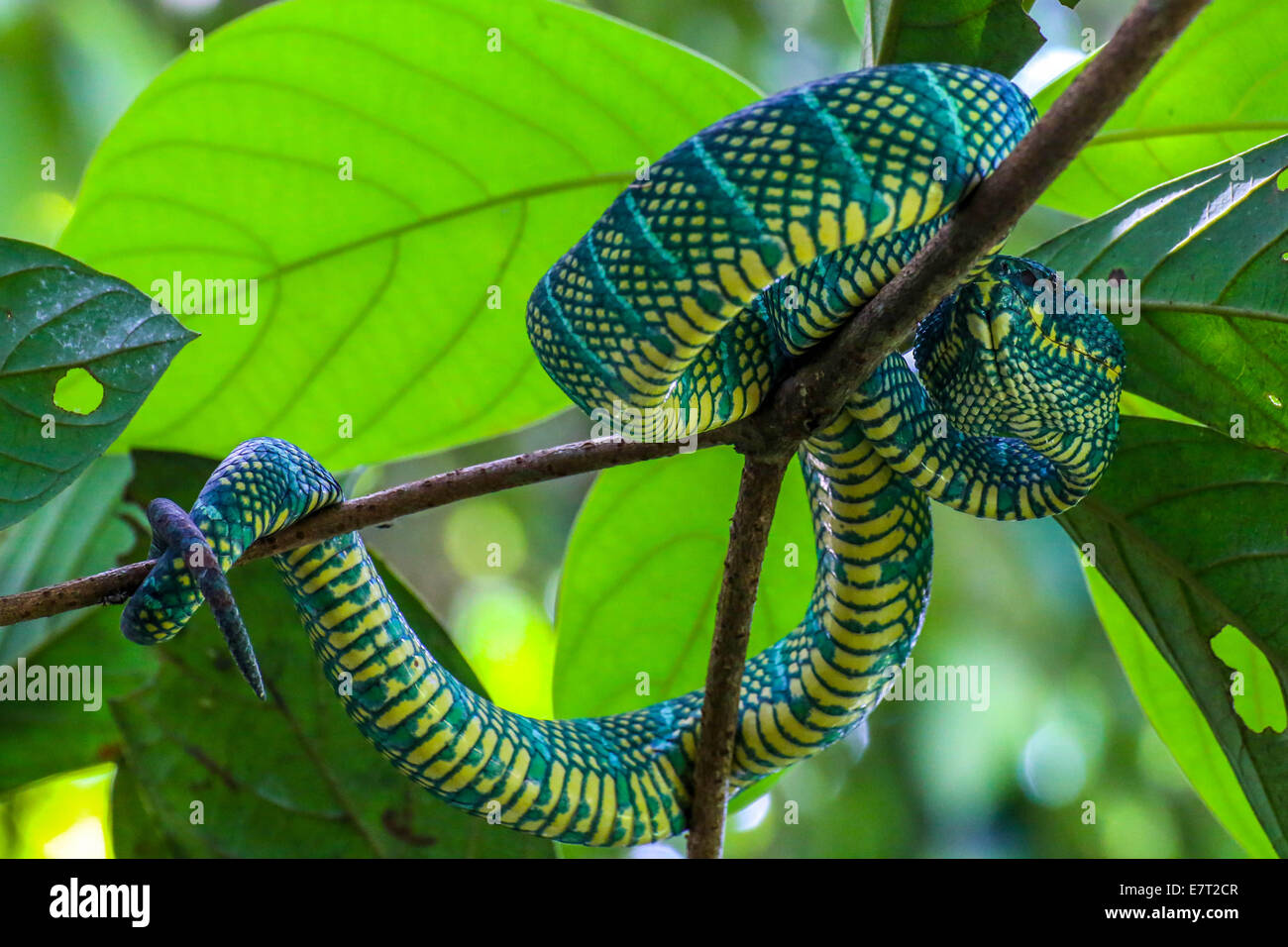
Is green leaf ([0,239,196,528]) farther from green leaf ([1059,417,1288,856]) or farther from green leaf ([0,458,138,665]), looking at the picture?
green leaf ([1059,417,1288,856])

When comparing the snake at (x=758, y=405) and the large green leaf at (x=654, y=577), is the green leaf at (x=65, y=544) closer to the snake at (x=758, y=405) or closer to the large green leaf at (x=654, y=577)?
the snake at (x=758, y=405)

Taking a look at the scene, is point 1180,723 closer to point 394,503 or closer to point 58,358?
point 394,503

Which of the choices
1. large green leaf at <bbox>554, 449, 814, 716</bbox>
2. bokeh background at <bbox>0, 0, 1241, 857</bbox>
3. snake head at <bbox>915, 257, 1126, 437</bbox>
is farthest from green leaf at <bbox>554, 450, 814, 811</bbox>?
bokeh background at <bbox>0, 0, 1241, 857</bbox>

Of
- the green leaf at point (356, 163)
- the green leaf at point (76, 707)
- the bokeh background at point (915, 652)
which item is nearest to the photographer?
the green leaf at point (356, 163)

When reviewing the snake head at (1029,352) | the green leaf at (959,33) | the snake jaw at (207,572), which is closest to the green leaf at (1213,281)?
the snake head at (1029,352)

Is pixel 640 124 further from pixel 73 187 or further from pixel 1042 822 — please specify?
pixel 1042 822
